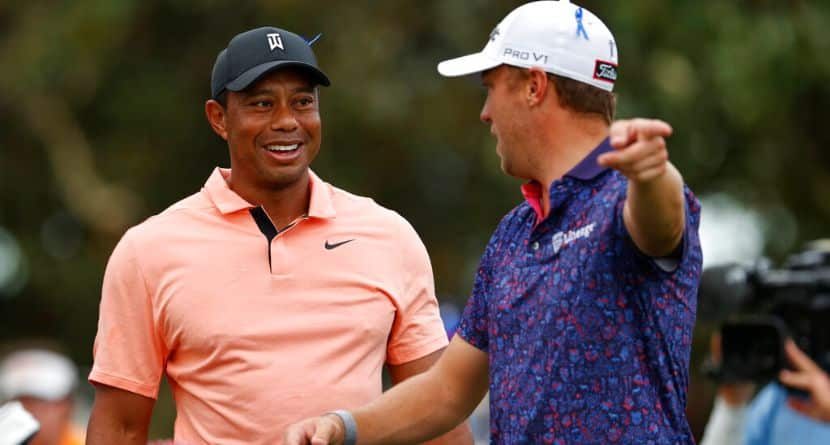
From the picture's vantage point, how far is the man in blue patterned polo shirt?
412cm

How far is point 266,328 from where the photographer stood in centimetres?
499

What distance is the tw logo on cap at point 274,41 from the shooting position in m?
5.14

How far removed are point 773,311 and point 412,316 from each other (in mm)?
1781

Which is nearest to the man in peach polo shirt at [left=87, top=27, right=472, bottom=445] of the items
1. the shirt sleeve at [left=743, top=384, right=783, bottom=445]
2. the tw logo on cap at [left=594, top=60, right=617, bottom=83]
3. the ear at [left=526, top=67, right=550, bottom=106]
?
the ear at [left=526, top=67, right=550, bottom=106]

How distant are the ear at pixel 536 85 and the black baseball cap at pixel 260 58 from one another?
848mm

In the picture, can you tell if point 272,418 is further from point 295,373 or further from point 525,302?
point 525,302

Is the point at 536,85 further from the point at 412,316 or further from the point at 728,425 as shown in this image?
the point at 728,425

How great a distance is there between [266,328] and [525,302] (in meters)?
0.97

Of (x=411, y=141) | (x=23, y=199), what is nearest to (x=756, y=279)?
(x=411, y=141)

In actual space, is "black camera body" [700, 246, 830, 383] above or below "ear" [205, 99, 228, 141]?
below

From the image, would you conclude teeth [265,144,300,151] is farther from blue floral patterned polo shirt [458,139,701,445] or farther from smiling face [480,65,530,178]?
blue floral patterned polo shirt [458,139,701,445]

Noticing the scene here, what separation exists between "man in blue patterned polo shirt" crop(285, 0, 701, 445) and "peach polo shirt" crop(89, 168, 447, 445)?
32 cm

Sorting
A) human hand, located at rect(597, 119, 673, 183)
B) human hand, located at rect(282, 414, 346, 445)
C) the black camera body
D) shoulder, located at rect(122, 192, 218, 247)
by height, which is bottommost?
human hand, located at rect(282, 414, 346, 445)

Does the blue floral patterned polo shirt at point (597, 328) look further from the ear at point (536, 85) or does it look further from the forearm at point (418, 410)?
the forearm at point (418, 410)
